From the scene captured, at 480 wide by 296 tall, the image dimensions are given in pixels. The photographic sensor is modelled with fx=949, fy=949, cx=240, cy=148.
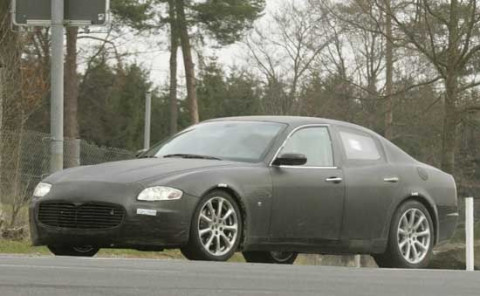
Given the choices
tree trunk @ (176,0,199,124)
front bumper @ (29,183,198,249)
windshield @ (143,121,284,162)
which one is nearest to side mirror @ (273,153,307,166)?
windshield @ (143,121,284,162)

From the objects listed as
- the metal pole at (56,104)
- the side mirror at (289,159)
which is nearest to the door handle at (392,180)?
the side mirror at (289,159)

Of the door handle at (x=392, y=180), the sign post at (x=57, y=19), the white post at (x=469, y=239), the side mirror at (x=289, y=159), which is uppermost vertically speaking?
the sign post at (x=57, y=19)

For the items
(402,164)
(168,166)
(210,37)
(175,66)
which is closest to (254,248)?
(168,166)

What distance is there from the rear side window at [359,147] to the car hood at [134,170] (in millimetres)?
1564

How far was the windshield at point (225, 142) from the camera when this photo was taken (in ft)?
30.1

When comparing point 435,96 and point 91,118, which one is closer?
point 435,96

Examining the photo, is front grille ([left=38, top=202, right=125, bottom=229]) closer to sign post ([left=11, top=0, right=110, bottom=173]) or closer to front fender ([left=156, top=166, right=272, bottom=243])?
front fender ([left=156, top=166, right=272, bottom=243])

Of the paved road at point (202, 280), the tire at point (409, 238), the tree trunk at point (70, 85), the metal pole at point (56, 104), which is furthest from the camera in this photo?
the tree trunk at point (70, 85)

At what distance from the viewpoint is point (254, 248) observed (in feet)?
29.3

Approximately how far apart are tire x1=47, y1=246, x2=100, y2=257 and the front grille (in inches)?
21.4

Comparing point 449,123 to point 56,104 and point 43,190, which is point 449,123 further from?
point 43,190

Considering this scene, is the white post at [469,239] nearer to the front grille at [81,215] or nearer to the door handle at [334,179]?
the door handle at [334,179]

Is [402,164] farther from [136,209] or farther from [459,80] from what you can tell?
[459,80]

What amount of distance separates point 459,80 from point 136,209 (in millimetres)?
23630
